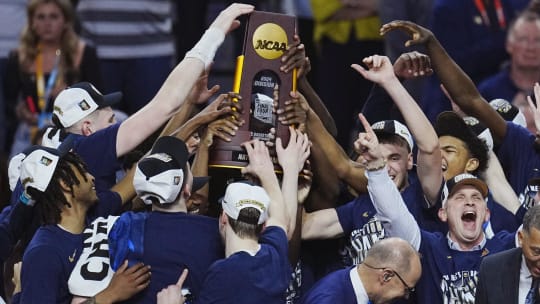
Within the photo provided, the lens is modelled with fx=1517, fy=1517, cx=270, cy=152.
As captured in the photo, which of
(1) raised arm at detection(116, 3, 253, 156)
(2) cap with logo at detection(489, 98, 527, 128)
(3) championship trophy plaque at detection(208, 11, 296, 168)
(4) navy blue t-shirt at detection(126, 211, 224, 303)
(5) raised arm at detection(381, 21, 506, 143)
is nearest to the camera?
(4) navy blue t-shirt at detection(126, 211, 224, 303)

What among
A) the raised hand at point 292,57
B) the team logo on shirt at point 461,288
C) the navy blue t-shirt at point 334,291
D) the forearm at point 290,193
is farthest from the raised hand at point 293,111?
the team logo on shirt at point 461,288

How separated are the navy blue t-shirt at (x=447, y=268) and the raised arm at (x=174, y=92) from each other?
1534mm

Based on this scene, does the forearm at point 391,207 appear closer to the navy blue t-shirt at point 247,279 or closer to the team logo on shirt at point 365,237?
the team logo on shirt at point 365,237

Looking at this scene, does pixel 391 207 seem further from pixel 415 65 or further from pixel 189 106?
pixel 189 106

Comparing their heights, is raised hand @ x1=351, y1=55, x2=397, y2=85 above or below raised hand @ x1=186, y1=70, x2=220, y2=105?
above

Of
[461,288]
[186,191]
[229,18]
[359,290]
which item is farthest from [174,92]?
[461,288]

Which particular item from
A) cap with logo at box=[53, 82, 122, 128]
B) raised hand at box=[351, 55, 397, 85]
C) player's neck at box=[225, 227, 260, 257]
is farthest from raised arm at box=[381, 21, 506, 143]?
cap with logo at box=[53, 82, 122, 128]

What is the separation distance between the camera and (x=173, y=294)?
7594 mm

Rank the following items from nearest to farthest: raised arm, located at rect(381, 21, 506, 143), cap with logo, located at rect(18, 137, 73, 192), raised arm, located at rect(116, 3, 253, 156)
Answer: cap with logo, located at rect(18, 137, 73, 192), raised arm, located at rect(116, 3, 253, 156), raised arm, located at rect(381, 21, 506, 143)

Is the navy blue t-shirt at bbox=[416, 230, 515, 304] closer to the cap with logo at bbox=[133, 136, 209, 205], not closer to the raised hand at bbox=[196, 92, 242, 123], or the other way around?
the raised hand at bbox=[196, 92, 242, 123]

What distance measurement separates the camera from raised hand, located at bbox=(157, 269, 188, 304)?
24.9 ft

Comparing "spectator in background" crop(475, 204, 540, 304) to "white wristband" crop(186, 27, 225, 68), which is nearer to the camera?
"spectator in background" crop(475, 204, 540, 304)

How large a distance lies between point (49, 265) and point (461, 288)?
7.24 ft

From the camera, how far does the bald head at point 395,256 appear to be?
773 cm
